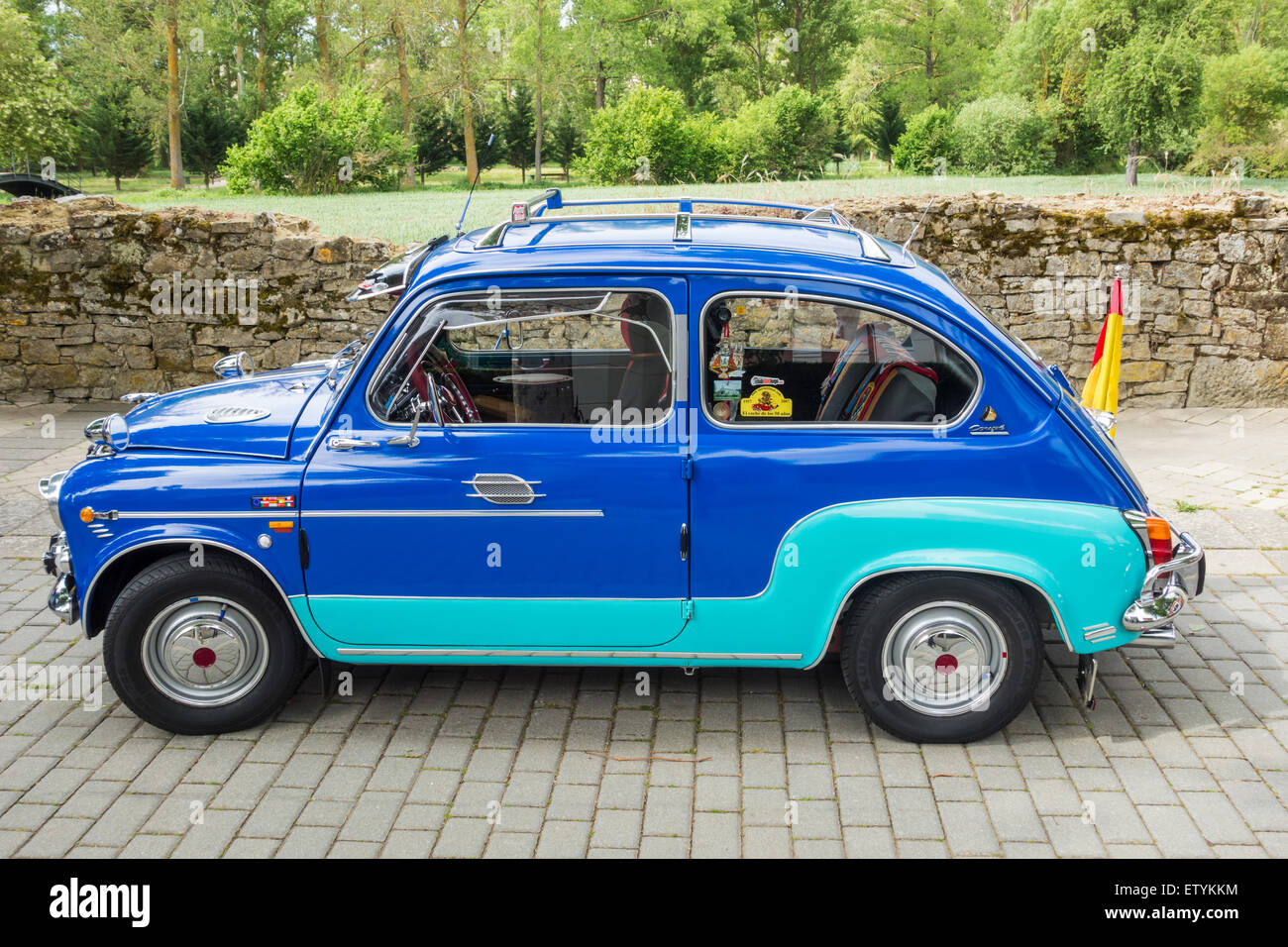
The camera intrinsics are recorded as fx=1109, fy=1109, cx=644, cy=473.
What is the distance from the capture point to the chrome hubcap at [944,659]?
446cm

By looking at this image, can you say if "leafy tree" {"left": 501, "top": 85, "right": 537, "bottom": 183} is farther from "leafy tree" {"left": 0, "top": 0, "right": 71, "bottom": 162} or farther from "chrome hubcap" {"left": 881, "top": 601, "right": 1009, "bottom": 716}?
"chrome hubcap" {"left": 881, "top": 601, "right": 1009, "bottom": 716}

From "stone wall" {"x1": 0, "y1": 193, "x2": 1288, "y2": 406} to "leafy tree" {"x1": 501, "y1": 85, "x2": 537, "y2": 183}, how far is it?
35.0 meters

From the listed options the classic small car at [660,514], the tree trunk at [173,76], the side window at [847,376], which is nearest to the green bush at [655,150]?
the tree trunk at [173,76]

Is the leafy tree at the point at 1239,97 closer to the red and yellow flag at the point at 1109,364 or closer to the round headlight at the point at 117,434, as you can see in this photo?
the red and yellow flag at the point at 1109,364

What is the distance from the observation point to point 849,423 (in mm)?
4414

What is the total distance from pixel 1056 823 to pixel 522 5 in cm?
4958

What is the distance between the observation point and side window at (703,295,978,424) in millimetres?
4406

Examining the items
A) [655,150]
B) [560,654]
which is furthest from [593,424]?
[655,150]

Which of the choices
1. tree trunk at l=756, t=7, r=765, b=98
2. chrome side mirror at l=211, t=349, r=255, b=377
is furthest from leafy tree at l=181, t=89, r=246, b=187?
chrome side mirror at l=211, t=349, r=255, b=377

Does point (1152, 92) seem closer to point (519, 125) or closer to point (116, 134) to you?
point (519, 125)

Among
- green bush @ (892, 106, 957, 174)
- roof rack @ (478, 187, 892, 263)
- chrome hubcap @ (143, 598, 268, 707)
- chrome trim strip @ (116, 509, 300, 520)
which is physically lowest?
chrome hubcap @ (143, 598, 268, 707)

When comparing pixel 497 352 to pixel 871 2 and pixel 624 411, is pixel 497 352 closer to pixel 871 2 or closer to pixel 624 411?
pixel 624 411
